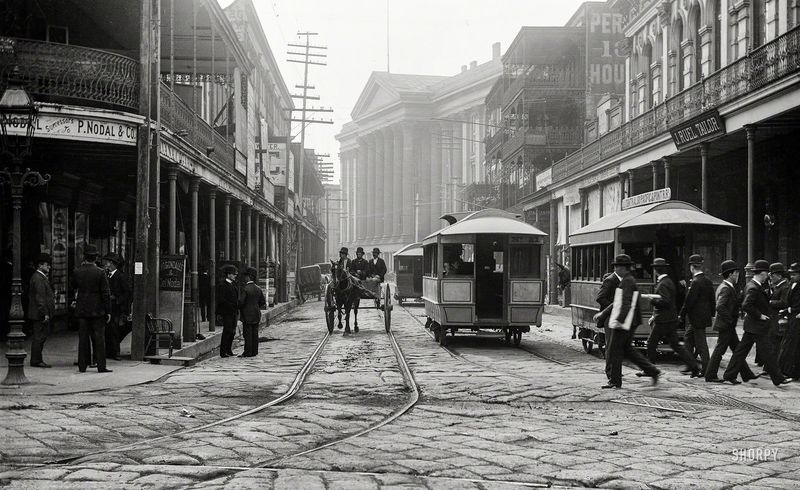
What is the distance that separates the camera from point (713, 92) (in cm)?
2098

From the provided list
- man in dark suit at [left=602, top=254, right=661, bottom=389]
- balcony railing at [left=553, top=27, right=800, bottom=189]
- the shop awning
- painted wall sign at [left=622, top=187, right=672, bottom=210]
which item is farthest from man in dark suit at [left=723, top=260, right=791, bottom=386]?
balcony railing at [left=553, top=27, right=800, bottom=189]

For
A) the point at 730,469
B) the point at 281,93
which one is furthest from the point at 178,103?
the point at 281,93

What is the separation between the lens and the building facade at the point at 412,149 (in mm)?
93000

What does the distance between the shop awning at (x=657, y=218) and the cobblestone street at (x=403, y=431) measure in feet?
10.4

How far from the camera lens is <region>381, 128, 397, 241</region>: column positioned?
10981 centimetres

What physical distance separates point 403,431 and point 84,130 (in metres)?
8.43

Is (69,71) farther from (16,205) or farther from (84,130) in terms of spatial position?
(16,205)

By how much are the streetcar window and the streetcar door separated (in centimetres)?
53

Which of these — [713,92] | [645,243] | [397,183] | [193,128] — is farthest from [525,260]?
[397,183]

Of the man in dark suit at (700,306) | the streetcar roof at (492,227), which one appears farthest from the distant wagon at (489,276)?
the man in dark suit at (700,306)

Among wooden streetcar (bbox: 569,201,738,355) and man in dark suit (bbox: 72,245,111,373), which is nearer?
man in dark suit (bbox: 72,245,111,373)

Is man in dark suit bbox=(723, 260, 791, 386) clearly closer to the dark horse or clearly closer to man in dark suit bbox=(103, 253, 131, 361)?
man in dark suit bbox=(103, 253, 131, 361)

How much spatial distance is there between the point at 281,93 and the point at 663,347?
57120mm

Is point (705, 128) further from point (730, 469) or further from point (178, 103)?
point (730, 469)
